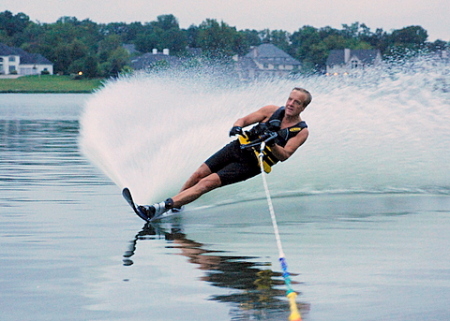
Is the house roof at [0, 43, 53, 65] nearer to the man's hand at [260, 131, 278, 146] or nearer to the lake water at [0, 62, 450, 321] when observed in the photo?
the lake water at [0, 62, 450, 321]

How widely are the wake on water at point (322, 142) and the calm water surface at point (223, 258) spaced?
1.42 feet

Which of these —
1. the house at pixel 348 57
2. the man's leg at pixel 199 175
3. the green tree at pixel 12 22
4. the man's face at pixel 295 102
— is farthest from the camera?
the green tree at pixel 12 22

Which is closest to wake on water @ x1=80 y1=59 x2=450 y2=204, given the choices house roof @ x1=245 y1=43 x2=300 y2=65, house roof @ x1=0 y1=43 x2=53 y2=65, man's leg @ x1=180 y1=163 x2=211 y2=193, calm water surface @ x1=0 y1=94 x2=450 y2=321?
calm water surface @ x1=0 y1=94 x2=450 y2=321

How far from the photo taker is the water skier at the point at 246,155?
356 inches

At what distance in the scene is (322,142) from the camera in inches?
483

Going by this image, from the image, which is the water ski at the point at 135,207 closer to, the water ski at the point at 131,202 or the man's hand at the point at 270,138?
the water ski at the point at 131,202

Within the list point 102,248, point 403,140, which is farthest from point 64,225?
point 403,140

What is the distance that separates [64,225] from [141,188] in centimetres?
153

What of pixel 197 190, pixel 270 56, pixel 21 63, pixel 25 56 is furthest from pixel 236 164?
pixel 270 56

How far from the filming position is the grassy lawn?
103 metres

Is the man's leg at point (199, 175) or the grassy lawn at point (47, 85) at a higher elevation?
the man's leg at point (199, 175)

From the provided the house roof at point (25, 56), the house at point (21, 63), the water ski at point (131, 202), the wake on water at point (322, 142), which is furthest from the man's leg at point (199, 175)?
the house roof at point (25, 56)

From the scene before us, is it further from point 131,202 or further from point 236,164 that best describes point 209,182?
point 131,202

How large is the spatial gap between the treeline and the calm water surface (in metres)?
88.0
